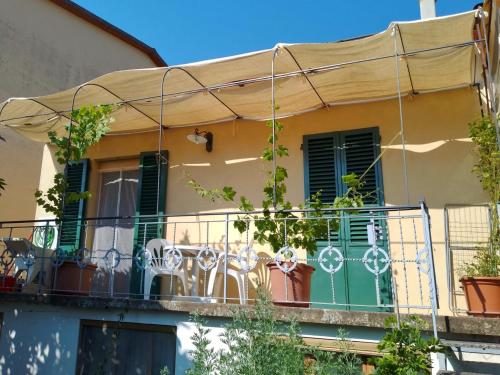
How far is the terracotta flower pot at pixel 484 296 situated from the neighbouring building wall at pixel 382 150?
1.13m

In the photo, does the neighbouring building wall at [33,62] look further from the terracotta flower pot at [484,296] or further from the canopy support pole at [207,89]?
the terracotta flower pot at [484,296]

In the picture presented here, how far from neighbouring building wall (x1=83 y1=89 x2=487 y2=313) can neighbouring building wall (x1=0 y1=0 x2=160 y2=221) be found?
3811mm

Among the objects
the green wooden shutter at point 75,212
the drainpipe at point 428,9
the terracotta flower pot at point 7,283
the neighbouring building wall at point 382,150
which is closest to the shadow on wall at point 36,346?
the terracotta flower pot at point 7,283

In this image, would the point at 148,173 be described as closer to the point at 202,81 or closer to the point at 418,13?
the point at 202,81

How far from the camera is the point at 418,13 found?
6.45m

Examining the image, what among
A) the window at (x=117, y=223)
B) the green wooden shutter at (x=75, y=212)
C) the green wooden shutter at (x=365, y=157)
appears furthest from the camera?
the green wooden shutter at (x=75, y=212)

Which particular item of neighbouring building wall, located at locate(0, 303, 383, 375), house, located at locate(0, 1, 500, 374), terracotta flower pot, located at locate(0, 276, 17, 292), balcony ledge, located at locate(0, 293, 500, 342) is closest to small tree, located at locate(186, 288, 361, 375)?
balcony ledge, located at locate(0, 293, 500, 342)

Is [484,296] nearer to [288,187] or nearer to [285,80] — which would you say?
[288,187]

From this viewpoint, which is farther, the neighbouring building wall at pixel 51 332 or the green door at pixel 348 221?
the green door at pixel 348 221

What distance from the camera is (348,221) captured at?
19.4ft

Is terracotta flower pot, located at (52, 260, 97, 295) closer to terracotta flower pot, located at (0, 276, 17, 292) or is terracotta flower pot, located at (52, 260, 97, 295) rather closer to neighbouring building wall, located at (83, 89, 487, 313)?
terracotta flower pot, located at (0, 276, 17, 292)

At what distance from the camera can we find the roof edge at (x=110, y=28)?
1066 cm

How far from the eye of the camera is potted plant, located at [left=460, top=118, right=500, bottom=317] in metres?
4.05

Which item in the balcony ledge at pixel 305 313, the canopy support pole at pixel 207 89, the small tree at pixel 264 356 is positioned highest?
the canopy support pole at pixel 207 89
